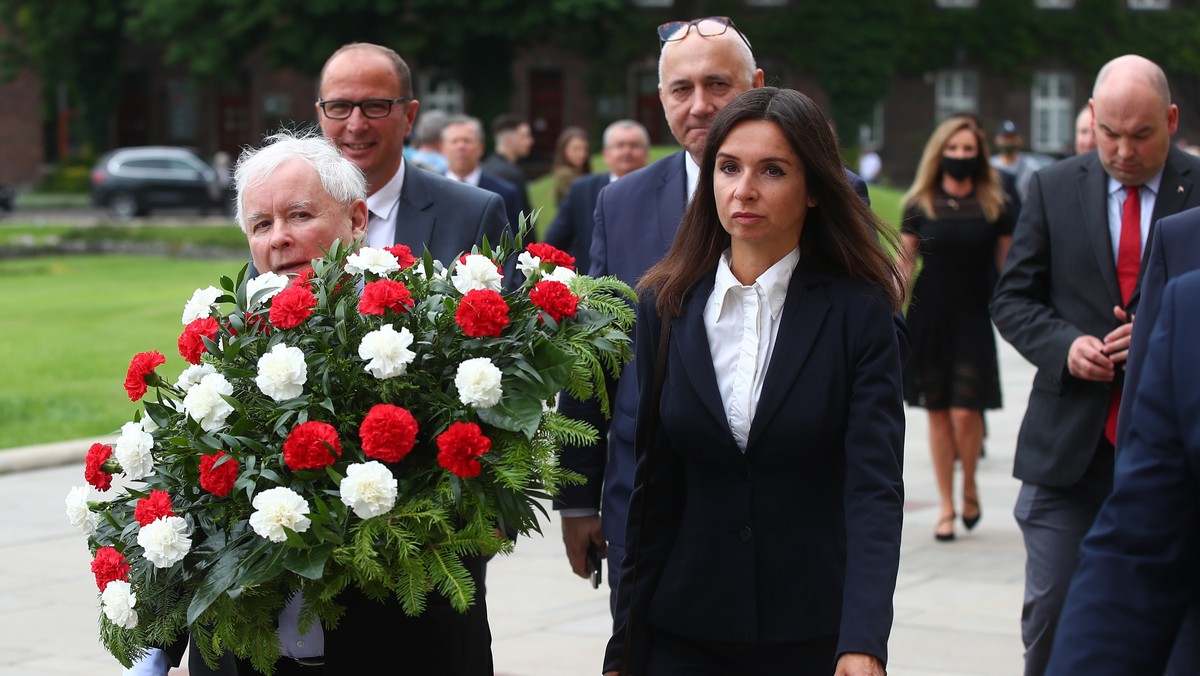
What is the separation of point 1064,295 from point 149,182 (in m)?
37.7

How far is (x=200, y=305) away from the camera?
3.37 metres

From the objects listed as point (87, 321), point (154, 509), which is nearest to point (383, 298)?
point (154, 509)

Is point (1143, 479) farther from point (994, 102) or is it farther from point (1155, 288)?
point (994, 102)

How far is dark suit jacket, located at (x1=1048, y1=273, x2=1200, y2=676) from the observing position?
196 cm

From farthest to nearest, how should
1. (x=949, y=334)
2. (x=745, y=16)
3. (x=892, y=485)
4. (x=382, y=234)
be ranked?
(x=745, y=16), (x=949, y=334), (x=382, y=234), (x=892, y=485)

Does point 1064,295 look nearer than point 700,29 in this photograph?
No

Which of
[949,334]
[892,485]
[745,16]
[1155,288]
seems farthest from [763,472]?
[745,16]

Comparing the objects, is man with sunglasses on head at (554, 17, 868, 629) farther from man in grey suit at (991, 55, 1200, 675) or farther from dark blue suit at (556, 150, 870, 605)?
man in grey suit at (991, 55, 1200, 675)

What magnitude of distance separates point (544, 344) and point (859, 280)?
0.70 meters

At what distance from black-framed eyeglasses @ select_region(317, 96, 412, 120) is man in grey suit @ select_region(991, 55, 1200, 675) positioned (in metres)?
2.14

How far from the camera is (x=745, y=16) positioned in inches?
1992

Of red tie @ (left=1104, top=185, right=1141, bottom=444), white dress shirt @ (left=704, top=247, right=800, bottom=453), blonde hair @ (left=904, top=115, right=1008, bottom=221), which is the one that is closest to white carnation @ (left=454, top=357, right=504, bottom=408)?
white dress shirt @ (left=704, top=247, right=800, bottom=453)

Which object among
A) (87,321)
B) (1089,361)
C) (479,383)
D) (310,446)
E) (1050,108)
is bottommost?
(87,321)

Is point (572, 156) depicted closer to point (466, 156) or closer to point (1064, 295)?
point (466, 156)
